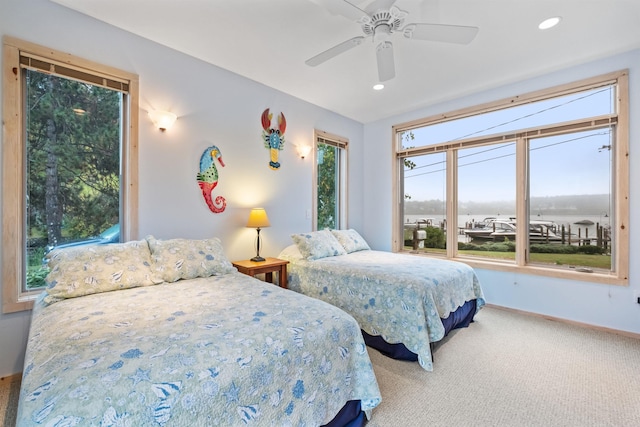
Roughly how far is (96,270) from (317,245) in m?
2.16

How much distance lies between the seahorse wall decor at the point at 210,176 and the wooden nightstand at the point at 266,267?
0.68m

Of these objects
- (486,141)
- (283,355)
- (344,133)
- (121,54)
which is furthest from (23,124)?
(486,141)

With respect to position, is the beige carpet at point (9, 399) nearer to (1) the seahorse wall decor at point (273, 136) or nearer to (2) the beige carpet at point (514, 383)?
(2) the beige carpet at point (514, 383)

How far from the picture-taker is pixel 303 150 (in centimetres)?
414

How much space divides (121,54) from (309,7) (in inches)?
69.9

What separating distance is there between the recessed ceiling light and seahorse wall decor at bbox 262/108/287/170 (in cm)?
286

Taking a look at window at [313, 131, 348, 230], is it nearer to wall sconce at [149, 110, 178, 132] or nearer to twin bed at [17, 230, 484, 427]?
twin bed at [17, 230, 484, 427]

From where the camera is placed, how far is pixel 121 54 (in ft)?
8.43

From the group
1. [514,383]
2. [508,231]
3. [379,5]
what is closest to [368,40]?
[379,5]

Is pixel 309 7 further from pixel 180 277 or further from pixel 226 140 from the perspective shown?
pixel 180 277

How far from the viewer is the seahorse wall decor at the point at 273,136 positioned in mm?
3686

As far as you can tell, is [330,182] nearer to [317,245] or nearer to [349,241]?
[349,241]

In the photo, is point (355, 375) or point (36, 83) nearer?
point (355, 375)

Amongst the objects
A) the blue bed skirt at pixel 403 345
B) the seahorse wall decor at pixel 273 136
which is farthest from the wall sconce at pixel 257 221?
the blue bed skirt at pixel 403 345
